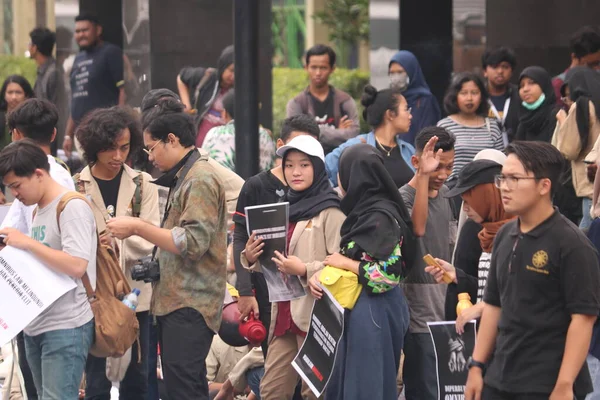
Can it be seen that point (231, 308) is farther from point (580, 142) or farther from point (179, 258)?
point (580, 142)

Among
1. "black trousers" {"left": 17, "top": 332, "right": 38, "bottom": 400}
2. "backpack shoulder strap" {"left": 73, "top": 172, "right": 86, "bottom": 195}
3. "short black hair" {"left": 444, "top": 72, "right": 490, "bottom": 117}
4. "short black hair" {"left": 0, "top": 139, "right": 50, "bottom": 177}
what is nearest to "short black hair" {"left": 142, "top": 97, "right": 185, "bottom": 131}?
"backpack shoulder strap" {"left": 73, "top": 172, "right": 86, "bottom": 195}

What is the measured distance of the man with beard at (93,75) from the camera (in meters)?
12.1

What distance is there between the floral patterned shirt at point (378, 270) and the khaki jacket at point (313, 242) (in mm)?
378

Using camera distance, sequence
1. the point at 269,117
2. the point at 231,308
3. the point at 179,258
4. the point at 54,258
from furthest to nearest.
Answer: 1. the point at 269,117
2. the point at 231,308
3. the point at 179,258
4. the point at 54,258

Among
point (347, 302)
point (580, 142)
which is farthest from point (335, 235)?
point (580, 142)

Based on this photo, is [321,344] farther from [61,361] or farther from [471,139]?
[471,139]

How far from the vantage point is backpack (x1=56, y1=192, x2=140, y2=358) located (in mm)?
6262

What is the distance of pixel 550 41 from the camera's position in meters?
11.6

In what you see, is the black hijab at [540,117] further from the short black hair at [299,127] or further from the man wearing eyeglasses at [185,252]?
the man wearing eyeglasses at [185,252]

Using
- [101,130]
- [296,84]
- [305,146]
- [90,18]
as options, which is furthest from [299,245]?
[296,84]

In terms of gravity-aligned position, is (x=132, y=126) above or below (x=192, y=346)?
above

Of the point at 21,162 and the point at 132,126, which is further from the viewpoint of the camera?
the point at 132,126

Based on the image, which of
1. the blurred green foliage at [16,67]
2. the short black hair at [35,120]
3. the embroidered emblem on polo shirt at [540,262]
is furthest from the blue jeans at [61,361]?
the blurred green foliage at [16,67]

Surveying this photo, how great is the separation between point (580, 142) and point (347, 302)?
327 centimetres
